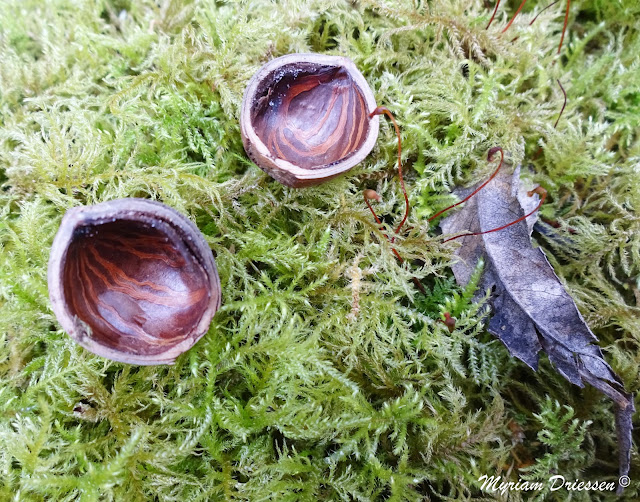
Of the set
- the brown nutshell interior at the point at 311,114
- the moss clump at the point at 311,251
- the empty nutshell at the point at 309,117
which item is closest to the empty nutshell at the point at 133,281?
the moss clump at the point at 311,251

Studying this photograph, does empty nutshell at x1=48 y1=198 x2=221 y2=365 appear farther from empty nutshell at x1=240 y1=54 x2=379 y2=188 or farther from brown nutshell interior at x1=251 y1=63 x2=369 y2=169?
brown nutshell interior at x1=251 y1=63 x2=369 y2=169

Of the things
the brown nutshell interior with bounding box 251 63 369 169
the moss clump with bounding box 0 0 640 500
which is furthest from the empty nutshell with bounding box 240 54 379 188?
the moss clump with bounding box 0 0 640 500

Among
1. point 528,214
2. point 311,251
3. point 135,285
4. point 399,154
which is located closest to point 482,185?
point 528,214

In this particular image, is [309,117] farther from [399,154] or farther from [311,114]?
[399,154]

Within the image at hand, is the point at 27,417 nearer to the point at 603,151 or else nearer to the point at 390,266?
the point at 390,266

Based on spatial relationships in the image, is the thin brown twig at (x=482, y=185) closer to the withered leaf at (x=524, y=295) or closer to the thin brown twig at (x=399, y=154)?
the withered leaf at (x=524, y=295)
